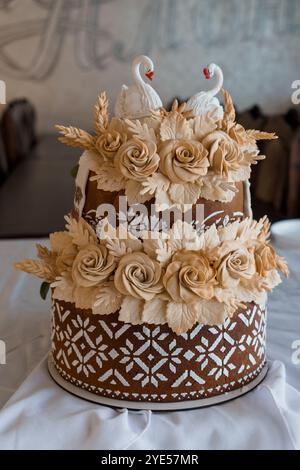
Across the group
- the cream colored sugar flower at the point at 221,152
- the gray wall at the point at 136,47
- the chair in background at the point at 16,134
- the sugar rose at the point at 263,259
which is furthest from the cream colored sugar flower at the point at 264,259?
the gray wall at the point at 136,47

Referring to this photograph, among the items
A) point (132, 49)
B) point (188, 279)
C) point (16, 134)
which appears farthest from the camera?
point (132, 49)

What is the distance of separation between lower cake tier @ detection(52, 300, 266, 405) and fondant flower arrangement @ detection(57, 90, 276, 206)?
0.18 m

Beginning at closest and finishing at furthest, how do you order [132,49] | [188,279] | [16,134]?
[188,279], [16,134], [132,49]

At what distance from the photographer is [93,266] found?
2.85 feet

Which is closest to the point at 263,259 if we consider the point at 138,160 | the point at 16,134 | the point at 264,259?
the point at 264,259

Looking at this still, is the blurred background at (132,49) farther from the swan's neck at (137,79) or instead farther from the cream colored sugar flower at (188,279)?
the cream colored sugar flower at (188,279)

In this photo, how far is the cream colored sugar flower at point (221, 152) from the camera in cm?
86

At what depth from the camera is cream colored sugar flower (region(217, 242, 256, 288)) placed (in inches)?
33.7

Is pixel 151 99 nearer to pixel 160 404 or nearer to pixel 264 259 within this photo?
pixel 264 259

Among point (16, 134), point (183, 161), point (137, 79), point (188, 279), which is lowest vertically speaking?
point (16, 134)

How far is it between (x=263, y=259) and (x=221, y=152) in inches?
6.9

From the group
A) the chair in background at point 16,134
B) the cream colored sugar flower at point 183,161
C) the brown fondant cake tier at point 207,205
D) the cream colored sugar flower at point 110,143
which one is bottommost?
the chair in background at point 16,134

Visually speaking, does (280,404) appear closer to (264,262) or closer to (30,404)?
(264,262)

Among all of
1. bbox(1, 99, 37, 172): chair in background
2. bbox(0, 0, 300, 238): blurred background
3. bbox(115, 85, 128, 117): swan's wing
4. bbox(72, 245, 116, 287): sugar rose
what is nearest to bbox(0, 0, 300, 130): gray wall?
bbox(0, 0, 300, 238): blurred background
